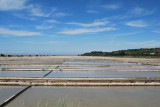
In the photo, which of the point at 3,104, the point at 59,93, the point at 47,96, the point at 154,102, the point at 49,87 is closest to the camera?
the point at 3,104

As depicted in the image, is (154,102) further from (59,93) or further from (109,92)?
(59,93)

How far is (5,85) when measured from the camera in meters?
5.45

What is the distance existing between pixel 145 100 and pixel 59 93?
2.58 m

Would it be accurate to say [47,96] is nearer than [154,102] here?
No

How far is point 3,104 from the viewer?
3.51 meters

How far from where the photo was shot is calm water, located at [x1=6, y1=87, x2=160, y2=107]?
3.72 metres

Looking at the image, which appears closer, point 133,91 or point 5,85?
point 133,91

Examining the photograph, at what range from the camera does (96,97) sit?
4219 millimetres

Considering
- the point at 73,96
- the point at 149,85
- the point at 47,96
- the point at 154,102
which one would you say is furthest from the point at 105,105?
the point at 149,85

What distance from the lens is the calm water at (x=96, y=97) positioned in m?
3.72

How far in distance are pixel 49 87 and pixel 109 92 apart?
2184 millimetres

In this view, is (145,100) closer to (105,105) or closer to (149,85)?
(105,105)

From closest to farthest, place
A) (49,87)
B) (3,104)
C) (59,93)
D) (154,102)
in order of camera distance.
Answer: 1. (3,104)
2. (154,102)
3. (59,93)
4. (49,87)

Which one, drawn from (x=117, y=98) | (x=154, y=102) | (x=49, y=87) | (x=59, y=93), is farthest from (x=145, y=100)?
(x=49, y=87)
